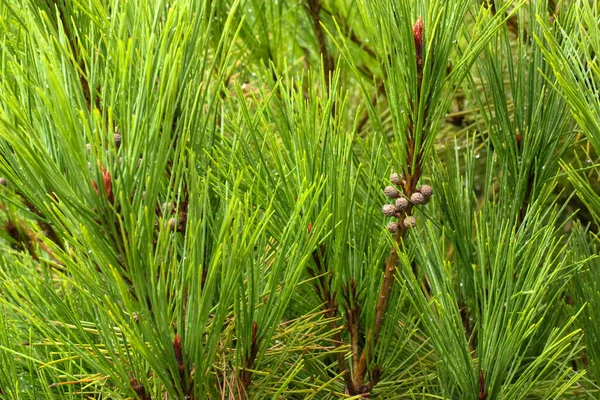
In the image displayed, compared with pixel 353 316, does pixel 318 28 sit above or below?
above

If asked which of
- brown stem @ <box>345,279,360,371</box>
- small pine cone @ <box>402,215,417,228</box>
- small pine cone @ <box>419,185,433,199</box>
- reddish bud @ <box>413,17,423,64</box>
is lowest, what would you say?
brown stem @ <box>345,279,360,371</box>

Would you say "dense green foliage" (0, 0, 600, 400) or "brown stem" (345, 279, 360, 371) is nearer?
"dense green foliage" (0, 0, 600, 400)

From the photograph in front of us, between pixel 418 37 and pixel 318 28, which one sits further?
pixel 318 28

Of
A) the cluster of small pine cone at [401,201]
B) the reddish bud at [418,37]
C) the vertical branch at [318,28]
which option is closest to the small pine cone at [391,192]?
the cluster of small pine cone at [401,201]

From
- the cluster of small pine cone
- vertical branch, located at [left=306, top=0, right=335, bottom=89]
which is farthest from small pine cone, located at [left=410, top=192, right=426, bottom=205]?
vertical branch, located at [left=306, top=0, right=335, bottom=89]

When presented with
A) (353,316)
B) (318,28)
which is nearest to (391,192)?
(353,316)

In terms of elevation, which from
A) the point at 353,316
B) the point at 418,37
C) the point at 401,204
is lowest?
the point at 353,316

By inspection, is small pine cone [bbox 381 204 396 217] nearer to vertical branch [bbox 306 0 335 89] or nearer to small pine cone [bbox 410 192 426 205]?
small pine cone [bbox 410 192 426 205]

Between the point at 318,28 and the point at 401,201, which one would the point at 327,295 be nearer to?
the point at 401,201
